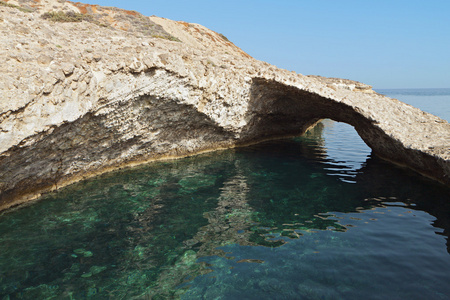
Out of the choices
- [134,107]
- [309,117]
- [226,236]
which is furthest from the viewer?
[309,117]

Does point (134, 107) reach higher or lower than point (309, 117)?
Result: higher

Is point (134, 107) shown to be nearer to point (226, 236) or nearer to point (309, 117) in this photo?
point (226, 236)

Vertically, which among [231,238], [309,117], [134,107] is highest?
[134,107]

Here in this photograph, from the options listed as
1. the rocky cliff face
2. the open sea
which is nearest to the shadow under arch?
the rocky cliff face

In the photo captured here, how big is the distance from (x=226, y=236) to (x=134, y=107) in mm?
7925

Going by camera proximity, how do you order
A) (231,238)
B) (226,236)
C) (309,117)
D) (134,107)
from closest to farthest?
(231,238) → (226,236) → (134,107) → (309,117)

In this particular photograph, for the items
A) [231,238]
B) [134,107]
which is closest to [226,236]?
[231,238]

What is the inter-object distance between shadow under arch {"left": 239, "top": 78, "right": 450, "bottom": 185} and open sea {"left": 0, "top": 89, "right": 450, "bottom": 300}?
96cm

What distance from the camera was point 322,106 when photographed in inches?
781

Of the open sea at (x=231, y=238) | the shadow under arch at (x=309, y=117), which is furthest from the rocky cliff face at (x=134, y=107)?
the open sea at (x=231, y=238)

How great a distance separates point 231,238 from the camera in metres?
9.38

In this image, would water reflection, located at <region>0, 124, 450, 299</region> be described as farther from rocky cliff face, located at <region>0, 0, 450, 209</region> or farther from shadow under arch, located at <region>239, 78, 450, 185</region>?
rocky cliff face, located at <region>0, 0, 450, 209</region>

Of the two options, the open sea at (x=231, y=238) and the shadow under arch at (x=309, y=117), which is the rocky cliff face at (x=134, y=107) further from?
the open sea at (x=231, y=238)

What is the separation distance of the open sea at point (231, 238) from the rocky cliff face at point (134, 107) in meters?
1.31
